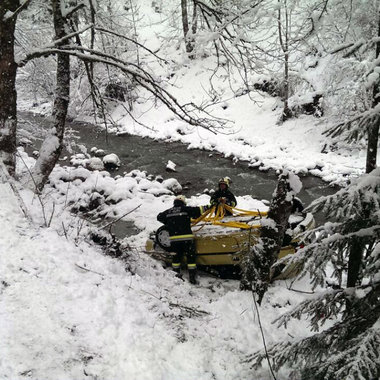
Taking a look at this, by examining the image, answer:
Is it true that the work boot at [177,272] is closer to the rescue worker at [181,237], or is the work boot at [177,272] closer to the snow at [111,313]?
the rescue worker at [181,237]

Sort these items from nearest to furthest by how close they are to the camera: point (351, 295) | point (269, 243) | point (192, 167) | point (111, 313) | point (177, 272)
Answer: point (351, 295), point (111, 313), point (269, 243), point (177, 272), point (192, 167)

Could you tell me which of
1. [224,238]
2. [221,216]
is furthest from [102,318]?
[221,216]

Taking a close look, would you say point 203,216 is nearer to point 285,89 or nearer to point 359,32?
point 359,32

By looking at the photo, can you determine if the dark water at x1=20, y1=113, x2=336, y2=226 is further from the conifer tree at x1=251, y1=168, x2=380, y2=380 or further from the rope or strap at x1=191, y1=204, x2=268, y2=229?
the conifer tree at x1=251, y1=168, x2=380, y2=380

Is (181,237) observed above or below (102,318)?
below

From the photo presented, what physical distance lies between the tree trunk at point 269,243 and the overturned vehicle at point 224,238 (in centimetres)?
70

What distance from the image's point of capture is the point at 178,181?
11.5 meters

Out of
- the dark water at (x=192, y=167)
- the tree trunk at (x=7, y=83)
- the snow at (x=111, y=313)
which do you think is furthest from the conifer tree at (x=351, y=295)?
the dark water at (x=192, y=167)

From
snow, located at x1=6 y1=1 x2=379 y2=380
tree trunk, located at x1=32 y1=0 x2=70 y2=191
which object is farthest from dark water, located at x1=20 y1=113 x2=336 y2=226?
snow, located at x1=6 y1=1 x2=379 y2=380

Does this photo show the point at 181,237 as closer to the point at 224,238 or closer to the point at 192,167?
the point at 224,238

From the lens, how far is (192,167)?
12.7m

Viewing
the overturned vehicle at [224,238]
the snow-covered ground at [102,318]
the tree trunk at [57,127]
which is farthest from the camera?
the tree trunk at [57,127]

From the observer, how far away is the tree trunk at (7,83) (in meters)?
5.49

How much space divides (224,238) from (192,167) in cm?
751
